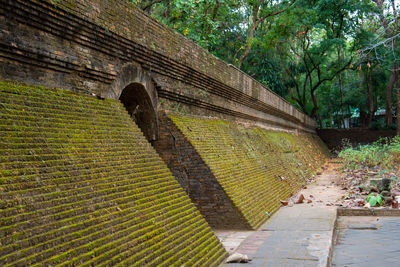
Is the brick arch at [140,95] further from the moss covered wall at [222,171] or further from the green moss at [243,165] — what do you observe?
the green moss at [243,165]

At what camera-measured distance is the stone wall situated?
335cm

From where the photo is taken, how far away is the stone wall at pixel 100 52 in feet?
11.0

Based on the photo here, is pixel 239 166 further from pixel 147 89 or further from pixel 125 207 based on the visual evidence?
pixel 125 207

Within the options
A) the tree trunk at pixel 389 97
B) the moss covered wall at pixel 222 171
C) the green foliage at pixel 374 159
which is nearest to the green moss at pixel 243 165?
the moss covered wall at pixel 222 171

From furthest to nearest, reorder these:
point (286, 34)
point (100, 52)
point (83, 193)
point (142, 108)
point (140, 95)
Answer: point (286, 34) → point (142, 108) → point (140, 95) → point (100, 52) → point (83, 193)

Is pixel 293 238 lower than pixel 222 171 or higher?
lower

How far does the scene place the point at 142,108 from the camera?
5.75m

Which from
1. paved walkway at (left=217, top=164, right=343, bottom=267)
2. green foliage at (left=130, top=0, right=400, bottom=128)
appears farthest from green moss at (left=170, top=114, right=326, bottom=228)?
green foliage at (left=130, top=0, right=400, bottom=128)

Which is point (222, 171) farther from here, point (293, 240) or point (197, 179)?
point (293, 240)

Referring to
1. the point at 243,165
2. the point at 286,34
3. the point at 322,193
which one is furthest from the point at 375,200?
the point at 286,34

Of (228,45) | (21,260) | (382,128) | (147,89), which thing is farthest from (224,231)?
(382,128)

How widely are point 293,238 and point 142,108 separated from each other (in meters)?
2.96

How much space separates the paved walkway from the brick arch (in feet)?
6.89

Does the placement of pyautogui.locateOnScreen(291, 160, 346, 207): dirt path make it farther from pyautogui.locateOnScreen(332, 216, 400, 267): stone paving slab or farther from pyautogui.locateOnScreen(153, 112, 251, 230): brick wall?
pyautogui.locateOnScreen(153, 112, 251, 230): brick wall
